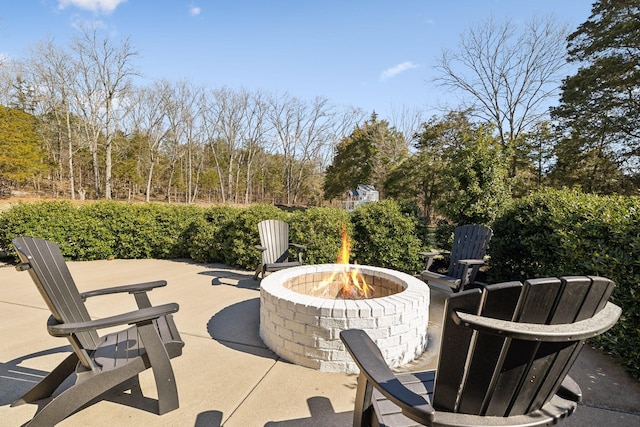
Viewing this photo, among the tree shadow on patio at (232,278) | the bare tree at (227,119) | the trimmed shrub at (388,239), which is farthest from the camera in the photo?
the bare tree at (227,119)

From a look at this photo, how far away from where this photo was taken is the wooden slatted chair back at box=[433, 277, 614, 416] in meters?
1.00

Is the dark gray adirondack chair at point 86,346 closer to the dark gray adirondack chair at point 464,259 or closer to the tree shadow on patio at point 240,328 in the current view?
the tree shadow on patio at point 240,328

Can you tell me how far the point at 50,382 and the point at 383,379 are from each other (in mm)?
2287

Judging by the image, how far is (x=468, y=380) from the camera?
3.53 ft

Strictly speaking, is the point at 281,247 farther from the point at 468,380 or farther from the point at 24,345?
the point at 468,380

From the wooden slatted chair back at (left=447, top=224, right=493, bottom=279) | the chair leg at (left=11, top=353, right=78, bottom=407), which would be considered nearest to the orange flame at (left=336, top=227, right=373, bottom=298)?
the wooden slatted chair back at (left=447, top=224, right=493, bottom=279)

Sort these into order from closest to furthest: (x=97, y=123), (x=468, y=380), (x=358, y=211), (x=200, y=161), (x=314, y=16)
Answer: (x=468, y=380) < (x=358, y=211) < (x=314, y=16) < (x=97, y=123) < (x=200, y=161)

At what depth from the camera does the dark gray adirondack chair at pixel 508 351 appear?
0.99 meters

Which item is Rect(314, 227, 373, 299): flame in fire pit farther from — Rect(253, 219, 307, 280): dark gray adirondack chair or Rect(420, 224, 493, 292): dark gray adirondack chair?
Rect(253, 219, 307, 280): dark gray adirondack chair

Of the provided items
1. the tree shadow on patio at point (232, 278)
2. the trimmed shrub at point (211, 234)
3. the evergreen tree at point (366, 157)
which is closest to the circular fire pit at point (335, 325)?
the tree shadow on patio at point (232, 278)

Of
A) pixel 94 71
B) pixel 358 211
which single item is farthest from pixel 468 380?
pixel 94 71

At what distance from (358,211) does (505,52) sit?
15.4m

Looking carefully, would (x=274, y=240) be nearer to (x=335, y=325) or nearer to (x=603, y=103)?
(x=335, y=325)

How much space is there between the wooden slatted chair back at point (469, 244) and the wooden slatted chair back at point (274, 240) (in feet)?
8.63
